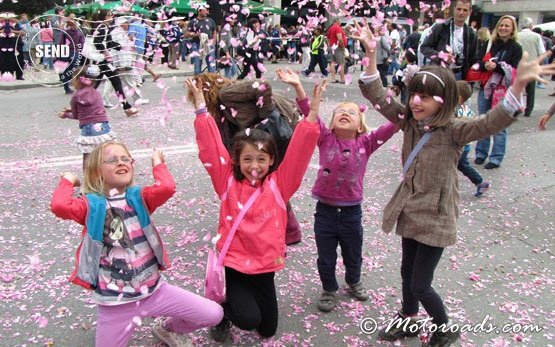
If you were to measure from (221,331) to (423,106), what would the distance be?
174 cm

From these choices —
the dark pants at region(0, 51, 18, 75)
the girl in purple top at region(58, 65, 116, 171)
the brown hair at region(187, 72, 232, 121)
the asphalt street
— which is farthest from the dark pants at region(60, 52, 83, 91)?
the dark pants at region(0, 51, 18, 75)

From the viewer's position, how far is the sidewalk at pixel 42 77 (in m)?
12.7

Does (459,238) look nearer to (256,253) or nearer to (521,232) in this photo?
(521,232)

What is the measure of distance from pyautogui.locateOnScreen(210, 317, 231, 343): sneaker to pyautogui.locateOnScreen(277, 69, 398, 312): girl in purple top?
671 mm

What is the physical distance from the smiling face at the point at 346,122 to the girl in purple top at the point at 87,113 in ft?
10.3

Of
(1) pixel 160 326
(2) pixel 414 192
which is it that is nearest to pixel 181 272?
(1) pixel 160 326

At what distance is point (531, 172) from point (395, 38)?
10.2 meters

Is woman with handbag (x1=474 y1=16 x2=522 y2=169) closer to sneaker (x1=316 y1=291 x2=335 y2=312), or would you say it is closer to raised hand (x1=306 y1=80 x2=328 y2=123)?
sneaker (x1=316 y1=291 x2=335 y2=312)

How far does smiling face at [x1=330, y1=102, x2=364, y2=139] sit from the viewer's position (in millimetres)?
3107

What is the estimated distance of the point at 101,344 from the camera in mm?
2506

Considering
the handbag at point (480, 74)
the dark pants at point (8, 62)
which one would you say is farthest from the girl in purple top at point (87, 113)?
the dark pants at point (8, 62)

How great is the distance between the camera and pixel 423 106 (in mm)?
2598

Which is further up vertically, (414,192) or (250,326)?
(414,192)

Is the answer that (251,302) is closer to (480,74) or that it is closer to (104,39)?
(104,39)
